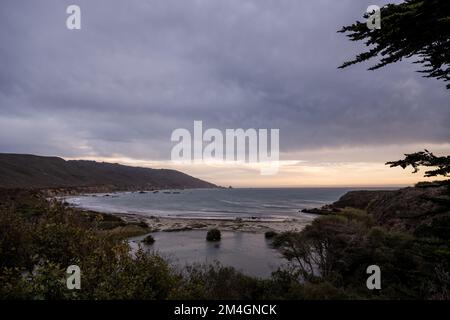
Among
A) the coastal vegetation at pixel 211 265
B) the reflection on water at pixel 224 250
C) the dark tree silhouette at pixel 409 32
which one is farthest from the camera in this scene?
the reflection on water at pixel 224 250

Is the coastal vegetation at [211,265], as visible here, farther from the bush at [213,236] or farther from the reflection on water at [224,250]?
the bush at [213,236]

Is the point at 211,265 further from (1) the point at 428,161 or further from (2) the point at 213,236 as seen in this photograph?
(2) the point at 213,236

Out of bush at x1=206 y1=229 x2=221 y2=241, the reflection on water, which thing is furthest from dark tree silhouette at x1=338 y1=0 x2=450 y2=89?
bush at x1=206 y1=229 x2=221 y2=241

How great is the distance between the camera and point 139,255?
13.1m

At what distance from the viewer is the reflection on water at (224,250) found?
33.1 meters

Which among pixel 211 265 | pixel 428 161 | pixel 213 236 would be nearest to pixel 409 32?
pixel 428 161

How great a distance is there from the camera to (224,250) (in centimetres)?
4125

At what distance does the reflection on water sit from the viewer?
33.1 m

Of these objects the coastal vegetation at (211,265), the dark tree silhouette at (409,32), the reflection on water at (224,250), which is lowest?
the reflection on water at (224,250)

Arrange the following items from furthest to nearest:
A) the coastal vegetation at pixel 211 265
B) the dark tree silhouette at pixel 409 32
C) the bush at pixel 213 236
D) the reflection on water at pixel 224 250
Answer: the bush at pixel 213 236, the reflection on water at pixel 224 250, the coastal vegetation at pixel 211 265, the dark tree silhouette at pixel 409 32

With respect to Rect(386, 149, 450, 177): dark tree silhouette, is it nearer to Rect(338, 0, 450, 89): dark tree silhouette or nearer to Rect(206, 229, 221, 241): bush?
Rect(338, 0, 450, 89): dark tree silhouette

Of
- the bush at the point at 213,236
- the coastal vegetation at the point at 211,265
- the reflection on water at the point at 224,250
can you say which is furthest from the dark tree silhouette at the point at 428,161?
the bush at the point at 213,236

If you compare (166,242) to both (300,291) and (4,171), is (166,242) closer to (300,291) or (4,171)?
(300,291)

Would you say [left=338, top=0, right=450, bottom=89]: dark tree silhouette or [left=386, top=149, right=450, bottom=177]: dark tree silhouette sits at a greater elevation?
[left=338, top=0, right=450, bottom=89]: dark tree silhouette
